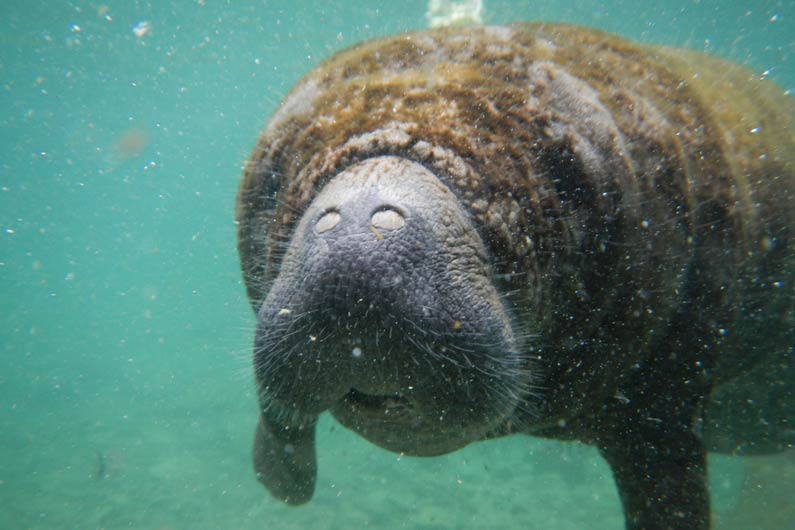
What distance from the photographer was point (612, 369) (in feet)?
9.23

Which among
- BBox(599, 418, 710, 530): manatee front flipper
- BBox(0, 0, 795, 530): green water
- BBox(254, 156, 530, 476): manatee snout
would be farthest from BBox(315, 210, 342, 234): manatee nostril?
BBox(599, 418, 710, 530): manatee front flipper

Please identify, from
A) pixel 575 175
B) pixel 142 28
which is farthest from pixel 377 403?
pixel 142 28

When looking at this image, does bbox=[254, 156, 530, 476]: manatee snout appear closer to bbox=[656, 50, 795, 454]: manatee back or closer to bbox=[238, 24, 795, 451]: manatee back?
bbox=[238, 24, 795, 451]: manatee back

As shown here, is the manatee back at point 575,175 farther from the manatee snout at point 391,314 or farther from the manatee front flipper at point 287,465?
the manatee front flipper at point 287,465

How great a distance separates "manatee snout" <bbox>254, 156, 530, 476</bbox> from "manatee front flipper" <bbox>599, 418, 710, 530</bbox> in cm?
136

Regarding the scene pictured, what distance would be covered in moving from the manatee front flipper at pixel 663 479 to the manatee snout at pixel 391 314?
136 centimetres

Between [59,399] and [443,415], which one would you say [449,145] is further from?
[59,399]

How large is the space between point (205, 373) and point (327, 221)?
3859cm

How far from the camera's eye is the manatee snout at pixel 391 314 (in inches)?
67.9

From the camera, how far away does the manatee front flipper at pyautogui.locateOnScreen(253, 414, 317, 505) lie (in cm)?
353

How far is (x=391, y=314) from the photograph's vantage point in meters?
1.70

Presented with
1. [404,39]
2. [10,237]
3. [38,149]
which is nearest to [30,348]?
[38,149]

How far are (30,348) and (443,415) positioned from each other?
81.2 m

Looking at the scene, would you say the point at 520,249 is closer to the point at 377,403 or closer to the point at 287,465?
the point at 377,403
